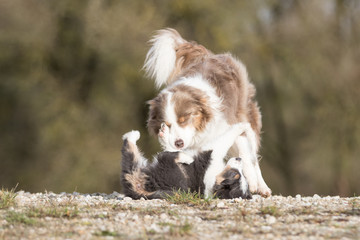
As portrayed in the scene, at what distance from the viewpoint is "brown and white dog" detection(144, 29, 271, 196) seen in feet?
23.0

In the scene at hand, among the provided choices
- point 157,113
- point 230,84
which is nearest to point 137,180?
point 157,113

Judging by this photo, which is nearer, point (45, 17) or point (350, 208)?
point (350, 208)

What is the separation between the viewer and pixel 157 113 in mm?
7238

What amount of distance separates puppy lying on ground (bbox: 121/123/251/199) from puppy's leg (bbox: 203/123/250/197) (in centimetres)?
1

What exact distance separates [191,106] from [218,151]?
0.89 m

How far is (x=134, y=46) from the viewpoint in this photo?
14945mm

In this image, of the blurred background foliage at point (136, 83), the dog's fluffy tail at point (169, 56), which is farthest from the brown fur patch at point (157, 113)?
the blurred background foliage at point (136, 83)

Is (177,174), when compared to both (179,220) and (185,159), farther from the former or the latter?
(179,220)

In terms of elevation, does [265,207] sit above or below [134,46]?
below

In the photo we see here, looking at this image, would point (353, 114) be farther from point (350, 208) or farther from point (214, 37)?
point (350, 208)

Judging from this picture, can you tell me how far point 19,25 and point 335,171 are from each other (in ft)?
32.0

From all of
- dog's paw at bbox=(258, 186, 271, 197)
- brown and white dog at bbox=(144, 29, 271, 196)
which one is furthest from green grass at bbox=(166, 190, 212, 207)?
dog's paw at bbox=(258, 186, 271, 197)

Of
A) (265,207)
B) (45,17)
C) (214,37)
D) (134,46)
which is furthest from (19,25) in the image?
(265,207)

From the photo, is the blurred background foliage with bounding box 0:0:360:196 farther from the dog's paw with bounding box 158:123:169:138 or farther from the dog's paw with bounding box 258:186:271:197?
the dog's paw with bounding box 158:123:169:138
